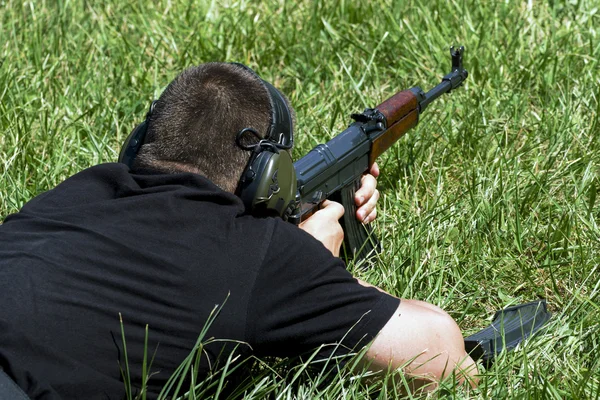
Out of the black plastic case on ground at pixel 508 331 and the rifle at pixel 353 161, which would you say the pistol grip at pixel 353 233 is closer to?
the rifle at pixel 353 161

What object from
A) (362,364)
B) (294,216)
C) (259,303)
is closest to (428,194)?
(294,216)

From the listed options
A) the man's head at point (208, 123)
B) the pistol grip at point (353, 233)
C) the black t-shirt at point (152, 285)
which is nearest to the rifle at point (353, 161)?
the pistol grip at point (353, 233)

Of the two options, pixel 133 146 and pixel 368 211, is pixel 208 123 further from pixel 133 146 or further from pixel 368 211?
pixel 368 211

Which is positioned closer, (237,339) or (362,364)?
(237,339)

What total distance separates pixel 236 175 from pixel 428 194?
1.63 meters

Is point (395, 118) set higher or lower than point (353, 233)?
higher

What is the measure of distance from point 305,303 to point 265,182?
1.32ft

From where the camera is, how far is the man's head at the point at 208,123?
2834 millimetres

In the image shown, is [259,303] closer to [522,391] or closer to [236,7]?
[522,391]

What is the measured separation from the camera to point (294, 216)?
126 inches

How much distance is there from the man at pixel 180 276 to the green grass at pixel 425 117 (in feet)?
0.84

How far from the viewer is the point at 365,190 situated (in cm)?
389

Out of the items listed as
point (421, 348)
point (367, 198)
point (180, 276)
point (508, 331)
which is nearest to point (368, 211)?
point (367, 198)

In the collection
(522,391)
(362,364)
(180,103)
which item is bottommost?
(522,391)
